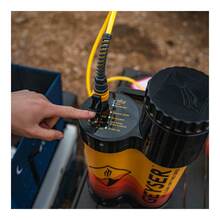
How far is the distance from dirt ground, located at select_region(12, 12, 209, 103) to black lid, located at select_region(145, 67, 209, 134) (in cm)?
100

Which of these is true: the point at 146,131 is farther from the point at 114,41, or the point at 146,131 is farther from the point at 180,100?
the point at 114,41

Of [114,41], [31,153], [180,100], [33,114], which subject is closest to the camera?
[180,100]

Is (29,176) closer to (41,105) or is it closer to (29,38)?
(41,105)

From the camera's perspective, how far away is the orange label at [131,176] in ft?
1.86

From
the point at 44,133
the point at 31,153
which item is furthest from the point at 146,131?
the point at 31,153

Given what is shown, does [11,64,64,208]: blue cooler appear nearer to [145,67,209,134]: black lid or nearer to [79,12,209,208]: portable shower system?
[79,12,209,208]: portable shower system

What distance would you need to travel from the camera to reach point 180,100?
46 cm

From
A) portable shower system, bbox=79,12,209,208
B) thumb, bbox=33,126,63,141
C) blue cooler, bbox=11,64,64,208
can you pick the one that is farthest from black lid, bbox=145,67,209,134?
blue cooler, bbox=11,64,64,208

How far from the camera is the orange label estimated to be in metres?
0.57

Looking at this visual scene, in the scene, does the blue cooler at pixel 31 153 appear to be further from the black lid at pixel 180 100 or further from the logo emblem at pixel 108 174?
the black lid at pixel 180 100

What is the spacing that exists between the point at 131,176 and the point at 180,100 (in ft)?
0.87

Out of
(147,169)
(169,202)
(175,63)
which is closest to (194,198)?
(169,202)

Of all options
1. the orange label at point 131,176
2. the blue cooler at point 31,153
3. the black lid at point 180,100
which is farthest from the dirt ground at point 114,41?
the black lid at point 180,100

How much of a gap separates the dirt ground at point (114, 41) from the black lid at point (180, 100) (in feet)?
3.29
